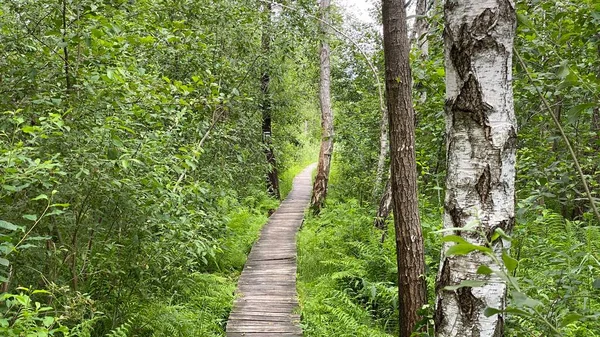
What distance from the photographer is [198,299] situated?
645 cm

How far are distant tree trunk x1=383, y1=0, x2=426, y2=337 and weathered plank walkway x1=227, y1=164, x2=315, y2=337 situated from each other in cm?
198

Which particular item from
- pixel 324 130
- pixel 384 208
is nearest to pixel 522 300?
pixel 384 208

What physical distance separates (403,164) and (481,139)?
273 cm

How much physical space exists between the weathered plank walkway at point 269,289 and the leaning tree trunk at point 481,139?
4.33 metres

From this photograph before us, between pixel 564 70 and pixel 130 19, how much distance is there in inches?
201

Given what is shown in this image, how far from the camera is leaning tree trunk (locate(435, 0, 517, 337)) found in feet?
4.84

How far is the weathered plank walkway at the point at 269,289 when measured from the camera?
566 cm

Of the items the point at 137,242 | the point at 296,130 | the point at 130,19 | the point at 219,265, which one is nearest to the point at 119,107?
the point at 137,242

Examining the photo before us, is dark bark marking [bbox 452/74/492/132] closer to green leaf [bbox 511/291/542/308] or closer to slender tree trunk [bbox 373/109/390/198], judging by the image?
green leaf [bbox 511/291/542/308]

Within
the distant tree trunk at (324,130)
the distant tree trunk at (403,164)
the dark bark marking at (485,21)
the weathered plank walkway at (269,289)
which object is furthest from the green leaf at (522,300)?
the distant tree trunk at (324,130)

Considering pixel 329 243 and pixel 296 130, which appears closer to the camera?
pixel 329 243

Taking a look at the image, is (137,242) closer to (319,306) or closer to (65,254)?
(65,254)

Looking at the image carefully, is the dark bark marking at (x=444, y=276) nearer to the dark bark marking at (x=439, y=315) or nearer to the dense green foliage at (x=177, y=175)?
the dark bark marking at (x=439, y=315)

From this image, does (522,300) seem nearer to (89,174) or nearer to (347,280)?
(89,174)
